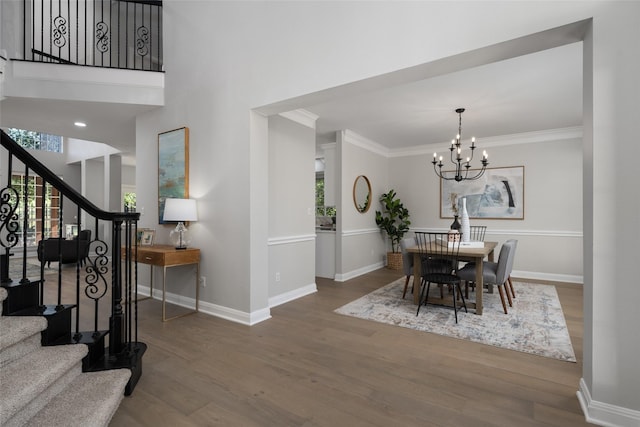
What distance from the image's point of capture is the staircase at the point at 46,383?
155 centimetres

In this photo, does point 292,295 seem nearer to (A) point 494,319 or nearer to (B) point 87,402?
(A) point 494,319

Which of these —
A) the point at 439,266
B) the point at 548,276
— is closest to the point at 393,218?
the point at 439,266

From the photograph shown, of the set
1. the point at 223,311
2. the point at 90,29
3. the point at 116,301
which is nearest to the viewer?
the point at 116,301

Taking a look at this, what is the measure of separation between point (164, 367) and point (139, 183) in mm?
3008

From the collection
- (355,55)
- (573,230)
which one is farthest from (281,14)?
(573,230)

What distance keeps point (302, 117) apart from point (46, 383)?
12.7 ft

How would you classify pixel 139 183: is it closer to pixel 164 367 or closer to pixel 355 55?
pixel 164 367

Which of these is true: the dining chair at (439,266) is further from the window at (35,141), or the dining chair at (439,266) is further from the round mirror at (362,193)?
the window at (35,141)

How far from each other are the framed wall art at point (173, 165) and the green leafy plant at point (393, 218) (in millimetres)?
3927

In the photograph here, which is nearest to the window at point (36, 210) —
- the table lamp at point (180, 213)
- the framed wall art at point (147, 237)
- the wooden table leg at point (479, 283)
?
the framed wall art at point (147, 237)

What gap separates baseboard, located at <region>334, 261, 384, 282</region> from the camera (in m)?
5.48

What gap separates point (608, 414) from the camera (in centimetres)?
177

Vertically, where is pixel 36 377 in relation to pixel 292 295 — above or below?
above

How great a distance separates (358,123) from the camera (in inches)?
204
